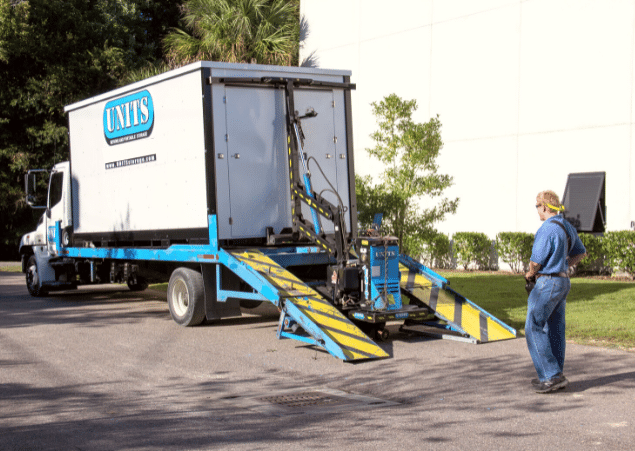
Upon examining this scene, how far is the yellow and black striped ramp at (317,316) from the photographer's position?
8633 mm

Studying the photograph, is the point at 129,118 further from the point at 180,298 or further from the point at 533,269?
the point at 533,269

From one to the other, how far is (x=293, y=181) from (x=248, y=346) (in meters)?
2.52

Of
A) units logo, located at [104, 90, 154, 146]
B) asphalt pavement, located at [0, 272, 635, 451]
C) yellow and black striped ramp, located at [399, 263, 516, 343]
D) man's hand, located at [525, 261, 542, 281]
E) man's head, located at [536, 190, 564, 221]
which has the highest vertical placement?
units logo, located at [104, 90, 154, 146]

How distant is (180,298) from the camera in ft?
38.5

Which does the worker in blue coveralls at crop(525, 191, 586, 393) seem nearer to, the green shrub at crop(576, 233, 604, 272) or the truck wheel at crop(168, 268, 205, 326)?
the truck wheel at crop(168, 268, 205, 326)

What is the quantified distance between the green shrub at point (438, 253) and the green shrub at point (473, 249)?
52 cm

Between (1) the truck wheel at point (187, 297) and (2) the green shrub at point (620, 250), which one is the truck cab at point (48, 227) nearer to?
(1) the truck wheel at point (187, 297)

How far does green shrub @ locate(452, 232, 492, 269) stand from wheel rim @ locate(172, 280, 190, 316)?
10325 millimetres

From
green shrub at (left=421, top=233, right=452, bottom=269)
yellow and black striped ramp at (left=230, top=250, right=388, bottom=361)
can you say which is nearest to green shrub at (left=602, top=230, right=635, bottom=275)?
green shrub at (left=421, top=233, right=452, bottom=269)

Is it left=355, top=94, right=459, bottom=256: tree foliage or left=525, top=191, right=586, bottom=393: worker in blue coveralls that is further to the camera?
left=355, top=94, right=459, bottom=256: tree foliage

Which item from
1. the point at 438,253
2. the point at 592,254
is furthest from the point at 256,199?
the point at 438,253

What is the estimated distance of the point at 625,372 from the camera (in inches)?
308

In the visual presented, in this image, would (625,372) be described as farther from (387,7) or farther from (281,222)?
(387,7)

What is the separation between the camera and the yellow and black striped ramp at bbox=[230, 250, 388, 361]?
8.63 meters
